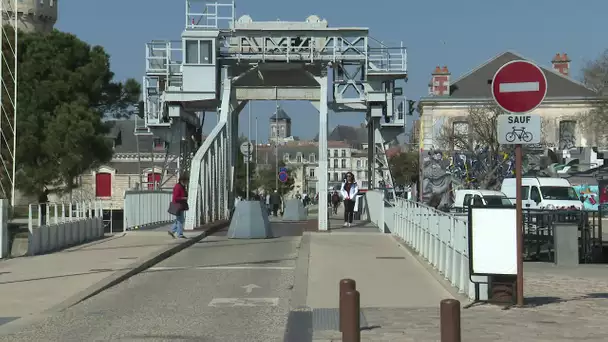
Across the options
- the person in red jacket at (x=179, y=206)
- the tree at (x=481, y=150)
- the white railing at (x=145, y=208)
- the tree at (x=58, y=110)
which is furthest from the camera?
the tree at (x=481, y=150)

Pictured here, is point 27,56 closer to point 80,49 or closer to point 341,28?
point 80,49

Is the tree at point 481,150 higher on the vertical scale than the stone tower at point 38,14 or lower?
lower

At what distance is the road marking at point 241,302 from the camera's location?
12000 millimetres

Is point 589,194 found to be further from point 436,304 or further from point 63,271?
point 436,304

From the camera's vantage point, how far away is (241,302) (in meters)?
12.3

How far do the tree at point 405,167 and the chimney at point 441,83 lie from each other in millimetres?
9805

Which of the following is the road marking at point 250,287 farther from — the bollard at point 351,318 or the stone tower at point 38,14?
the stone tower at point 38,14

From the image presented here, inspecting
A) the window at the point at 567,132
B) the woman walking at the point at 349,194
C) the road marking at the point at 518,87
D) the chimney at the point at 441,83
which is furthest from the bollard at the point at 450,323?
the chimney at the point at 441,83

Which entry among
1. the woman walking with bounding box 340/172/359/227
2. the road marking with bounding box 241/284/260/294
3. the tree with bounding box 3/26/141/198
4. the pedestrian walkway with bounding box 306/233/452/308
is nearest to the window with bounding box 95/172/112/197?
the tree with bounding box 3/26/141/198

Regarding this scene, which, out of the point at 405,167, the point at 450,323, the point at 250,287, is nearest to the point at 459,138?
the point at 405,167

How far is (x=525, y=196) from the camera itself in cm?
3334

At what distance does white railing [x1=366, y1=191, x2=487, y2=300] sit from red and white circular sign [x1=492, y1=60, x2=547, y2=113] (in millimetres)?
1872

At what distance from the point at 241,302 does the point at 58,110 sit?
28.8m

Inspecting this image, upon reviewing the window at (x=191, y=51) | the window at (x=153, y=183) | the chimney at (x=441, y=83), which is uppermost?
the chimney at (x=441, y=83)
